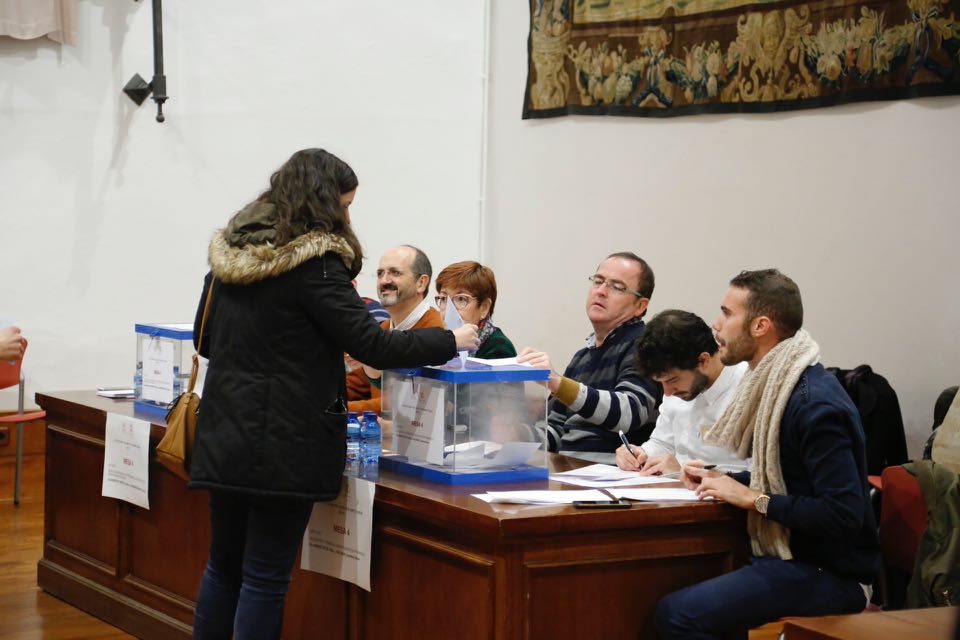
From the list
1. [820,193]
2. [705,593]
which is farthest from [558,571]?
[820,193]

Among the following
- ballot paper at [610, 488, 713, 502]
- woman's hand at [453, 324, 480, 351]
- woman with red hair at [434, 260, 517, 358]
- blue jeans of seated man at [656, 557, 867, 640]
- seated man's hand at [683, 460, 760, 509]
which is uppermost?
woman with red hair at [434, 260, 517, 358]

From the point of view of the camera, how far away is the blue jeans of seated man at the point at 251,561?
275cm

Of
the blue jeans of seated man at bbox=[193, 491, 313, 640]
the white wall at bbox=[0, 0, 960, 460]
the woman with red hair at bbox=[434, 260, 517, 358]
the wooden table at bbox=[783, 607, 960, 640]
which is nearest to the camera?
the wooden table at bbox=[783, 607, 960, 640]

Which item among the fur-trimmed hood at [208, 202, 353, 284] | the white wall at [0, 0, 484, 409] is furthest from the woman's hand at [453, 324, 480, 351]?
the white wall at [0, 0, 484, 409]

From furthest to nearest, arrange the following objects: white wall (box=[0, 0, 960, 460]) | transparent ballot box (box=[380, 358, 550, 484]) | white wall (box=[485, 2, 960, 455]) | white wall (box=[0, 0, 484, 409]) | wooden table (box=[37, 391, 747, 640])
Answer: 1. white wall (box=[0, 0, 484, 409])
2. white wall (box=[0, 0, 960, 460])
3. white wall (box=[485, 2, 960, 455])
4. transparent ballot box (box=[380, 358, 550, 484])
5. wooden table (box=[37, 391, 747, 640])

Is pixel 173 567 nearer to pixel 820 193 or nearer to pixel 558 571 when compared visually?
pixel 558 571

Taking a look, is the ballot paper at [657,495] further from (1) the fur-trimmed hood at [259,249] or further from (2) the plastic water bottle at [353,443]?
(1) the fur-trimmed hood at [259,249]

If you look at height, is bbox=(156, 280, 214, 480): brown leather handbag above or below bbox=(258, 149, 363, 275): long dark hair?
below

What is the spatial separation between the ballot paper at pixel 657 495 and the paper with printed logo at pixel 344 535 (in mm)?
603

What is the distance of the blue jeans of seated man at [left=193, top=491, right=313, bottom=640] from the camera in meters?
2.75

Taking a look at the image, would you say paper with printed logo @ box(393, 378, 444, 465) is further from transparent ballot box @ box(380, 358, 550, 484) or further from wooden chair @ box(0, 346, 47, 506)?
wooden chair @ box(0, 346, 47, 506)

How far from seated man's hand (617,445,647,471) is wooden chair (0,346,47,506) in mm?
3266

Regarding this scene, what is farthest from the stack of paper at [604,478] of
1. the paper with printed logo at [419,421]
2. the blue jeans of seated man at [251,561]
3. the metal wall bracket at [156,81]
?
the metal wall bracket at [156,81]

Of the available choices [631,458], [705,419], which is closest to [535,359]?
[631,458]
